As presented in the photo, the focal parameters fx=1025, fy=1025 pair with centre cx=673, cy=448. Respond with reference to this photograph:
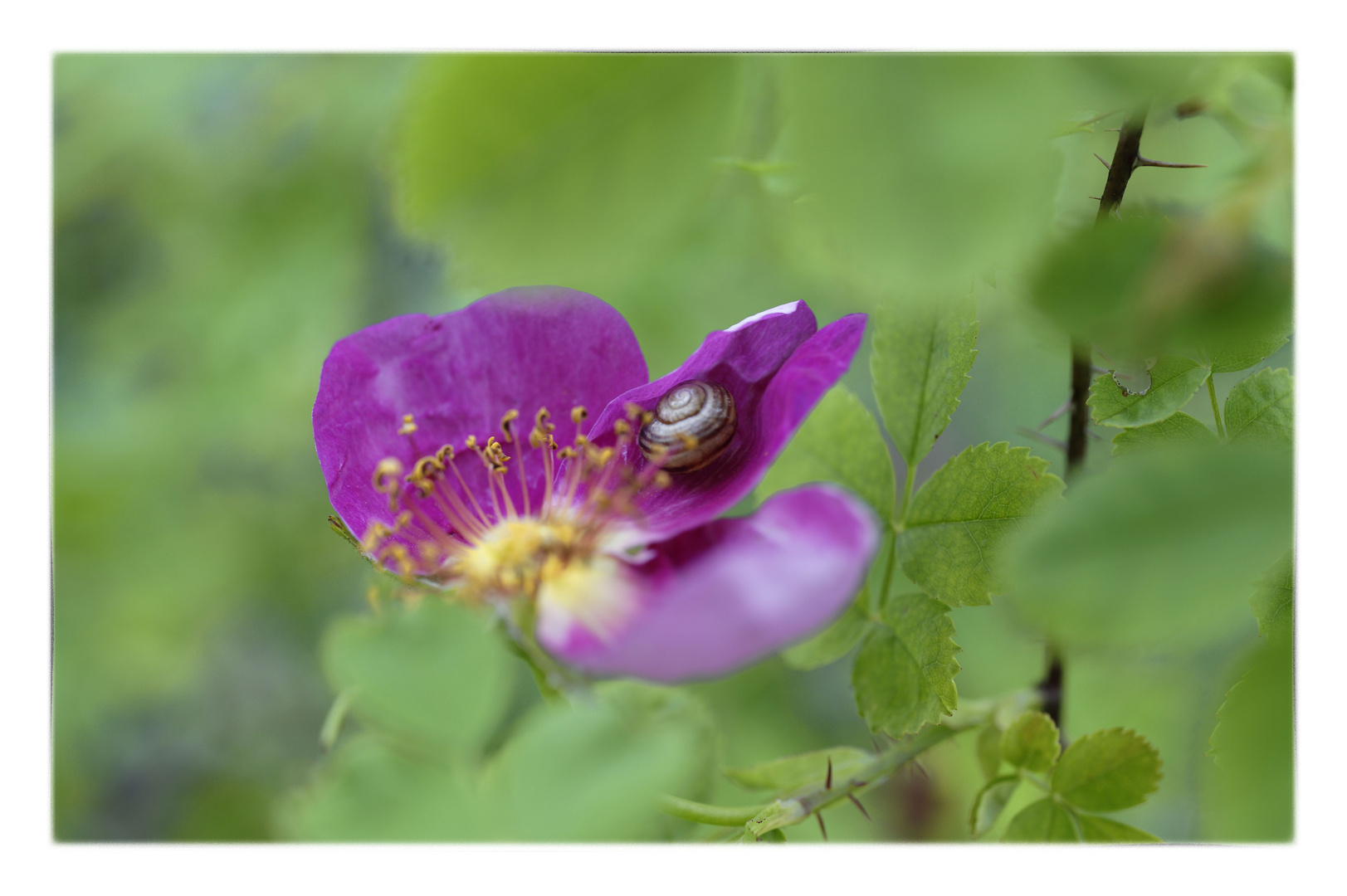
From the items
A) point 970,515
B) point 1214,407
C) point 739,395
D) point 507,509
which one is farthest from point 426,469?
point 1214,407

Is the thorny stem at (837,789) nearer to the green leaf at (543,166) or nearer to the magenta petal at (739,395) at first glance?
the magenta petal at (739,395)

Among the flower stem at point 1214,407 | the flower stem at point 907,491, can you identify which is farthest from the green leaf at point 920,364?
the flower stem at point 1214,407

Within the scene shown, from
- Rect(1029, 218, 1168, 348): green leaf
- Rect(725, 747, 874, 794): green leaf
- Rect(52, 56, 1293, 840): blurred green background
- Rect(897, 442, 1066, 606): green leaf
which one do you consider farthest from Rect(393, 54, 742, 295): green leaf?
Rect(725, 747, 874, 794): green leaf

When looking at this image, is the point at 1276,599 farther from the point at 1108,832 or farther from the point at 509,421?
the point at 509,421

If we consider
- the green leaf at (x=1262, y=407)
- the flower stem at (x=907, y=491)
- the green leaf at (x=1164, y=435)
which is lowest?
the flower stem at (x=907, y=491)

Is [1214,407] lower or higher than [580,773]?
higher

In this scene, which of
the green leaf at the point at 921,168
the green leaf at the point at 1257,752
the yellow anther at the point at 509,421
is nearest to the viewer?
the green leaf at the point at 921,168

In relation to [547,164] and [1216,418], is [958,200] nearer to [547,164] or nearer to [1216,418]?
[547,164]
